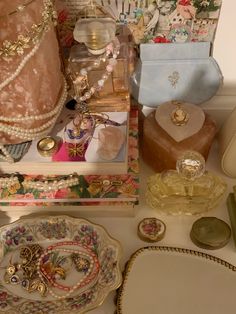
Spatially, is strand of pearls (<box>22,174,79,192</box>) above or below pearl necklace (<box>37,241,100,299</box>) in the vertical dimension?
above

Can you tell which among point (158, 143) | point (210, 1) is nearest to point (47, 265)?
point (158, 143)

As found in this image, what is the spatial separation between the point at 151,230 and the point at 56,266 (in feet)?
0.61

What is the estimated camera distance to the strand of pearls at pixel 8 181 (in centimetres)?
77

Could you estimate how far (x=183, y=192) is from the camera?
794 millimetres

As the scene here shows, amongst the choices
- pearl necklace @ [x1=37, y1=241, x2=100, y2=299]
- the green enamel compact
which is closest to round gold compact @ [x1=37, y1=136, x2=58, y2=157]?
pearl necklace @ [x1=37, y1=241, x2=100, y2=299]

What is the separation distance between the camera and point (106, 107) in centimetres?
83

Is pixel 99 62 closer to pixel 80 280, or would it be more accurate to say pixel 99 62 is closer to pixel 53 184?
pixel 53 184

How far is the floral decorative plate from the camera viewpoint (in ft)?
2.32

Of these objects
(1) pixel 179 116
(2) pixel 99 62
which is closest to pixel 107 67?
(2) pixel 99 62

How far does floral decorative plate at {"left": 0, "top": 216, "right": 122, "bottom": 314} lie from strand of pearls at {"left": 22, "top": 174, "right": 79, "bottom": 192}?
6 centimetres

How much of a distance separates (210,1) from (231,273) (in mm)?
477

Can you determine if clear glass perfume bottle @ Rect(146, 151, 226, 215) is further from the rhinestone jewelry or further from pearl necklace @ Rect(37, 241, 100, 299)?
the rhinestone jewelry

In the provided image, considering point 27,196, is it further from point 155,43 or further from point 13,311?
point 155,43

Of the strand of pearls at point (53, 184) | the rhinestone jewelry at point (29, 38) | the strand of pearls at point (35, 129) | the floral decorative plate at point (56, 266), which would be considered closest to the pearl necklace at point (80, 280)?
the floral decorative plate at point (56, 266)
